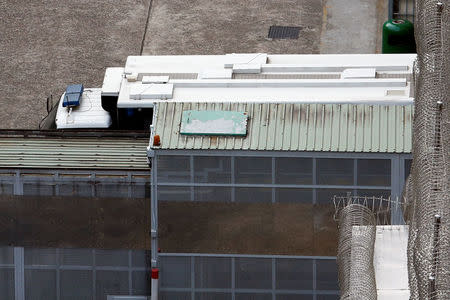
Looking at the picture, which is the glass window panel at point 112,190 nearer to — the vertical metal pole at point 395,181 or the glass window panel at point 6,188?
the glass window panel at point 6,188

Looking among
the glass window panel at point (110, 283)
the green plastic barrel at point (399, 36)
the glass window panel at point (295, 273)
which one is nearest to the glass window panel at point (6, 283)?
the glass window panel at point (110, 283)

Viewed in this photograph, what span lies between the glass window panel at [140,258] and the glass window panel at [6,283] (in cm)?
237

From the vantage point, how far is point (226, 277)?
22.8 meters

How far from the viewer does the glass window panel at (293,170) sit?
72.9 feet

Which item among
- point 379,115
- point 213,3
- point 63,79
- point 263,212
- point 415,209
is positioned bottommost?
point 415,209

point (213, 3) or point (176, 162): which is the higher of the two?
point (213, 3)

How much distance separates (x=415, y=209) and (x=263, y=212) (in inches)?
391

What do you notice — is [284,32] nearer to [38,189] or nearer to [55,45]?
[55,45]

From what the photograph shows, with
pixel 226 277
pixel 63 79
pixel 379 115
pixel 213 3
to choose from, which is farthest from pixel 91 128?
pixel 213 3

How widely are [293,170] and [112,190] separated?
135 inches

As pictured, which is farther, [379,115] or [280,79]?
[280,79]

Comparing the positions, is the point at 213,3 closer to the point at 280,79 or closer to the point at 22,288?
the point at 280,79

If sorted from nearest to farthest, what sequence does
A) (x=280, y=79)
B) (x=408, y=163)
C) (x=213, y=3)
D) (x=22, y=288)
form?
(x=408, y=163), (x=22, y=288), (x=280, y=79), (x=213, y=3)

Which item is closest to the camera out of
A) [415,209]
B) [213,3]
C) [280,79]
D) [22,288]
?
[415,209]
